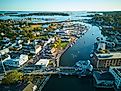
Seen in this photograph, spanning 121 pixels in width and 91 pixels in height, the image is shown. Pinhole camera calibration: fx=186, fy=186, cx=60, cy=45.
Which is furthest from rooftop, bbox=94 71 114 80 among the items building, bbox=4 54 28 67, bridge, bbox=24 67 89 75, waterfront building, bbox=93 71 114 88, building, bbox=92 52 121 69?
building, bbox=4 54 28 67

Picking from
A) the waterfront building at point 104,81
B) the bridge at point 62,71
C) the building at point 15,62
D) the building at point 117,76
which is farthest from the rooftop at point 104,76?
the building at point 15,62

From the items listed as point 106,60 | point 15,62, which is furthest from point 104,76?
point 15,62

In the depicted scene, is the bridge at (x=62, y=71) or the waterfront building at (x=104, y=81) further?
the bridge at (x=62, y=71)

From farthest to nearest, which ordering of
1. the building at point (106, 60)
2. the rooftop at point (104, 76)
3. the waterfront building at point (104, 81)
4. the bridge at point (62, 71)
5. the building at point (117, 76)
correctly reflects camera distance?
1. the building at point (106, 60)
2. the bridge at point (62, 71)
3. the rooftop at point (104, 76)
4. the waterfront building at point (104, 81)
5. the building at point (117, 76)

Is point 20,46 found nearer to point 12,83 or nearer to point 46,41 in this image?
point 46,41

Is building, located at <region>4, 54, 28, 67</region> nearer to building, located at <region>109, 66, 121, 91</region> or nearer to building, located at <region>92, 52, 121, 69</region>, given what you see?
building, located at <region>92, 52, 121, 69</region>

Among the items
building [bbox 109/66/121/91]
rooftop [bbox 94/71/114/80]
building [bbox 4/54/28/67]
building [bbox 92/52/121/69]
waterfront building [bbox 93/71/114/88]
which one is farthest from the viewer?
building [bbox 4/54/28/67]

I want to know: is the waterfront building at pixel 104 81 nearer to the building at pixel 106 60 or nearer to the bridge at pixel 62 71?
the bridge at pixel 62 71

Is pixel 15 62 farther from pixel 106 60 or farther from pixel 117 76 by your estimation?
pixel 117 76

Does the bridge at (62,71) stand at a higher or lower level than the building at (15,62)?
lower

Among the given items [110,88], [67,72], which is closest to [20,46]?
[67,72]

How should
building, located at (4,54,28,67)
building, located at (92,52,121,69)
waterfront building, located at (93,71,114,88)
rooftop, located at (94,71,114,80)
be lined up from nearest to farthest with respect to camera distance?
Result: 1. waterfront building, located at (93,71,114,88)
2. rooftop, located at (94,71,114,80)
3. building, located at (92,52,121,69)
4. building, located at (4,54,28,67)
